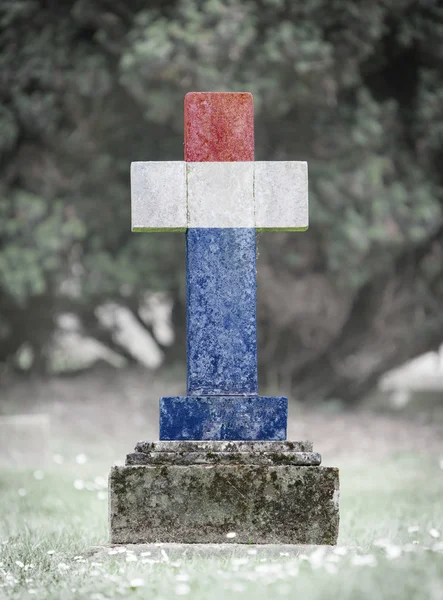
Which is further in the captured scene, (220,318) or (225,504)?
(220,318)

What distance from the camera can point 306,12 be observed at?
31.5 feet

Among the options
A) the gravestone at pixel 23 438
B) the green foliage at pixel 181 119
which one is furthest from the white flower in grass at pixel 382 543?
the green foliage at pixel 181 119

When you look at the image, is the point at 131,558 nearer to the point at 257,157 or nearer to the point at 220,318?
the point at 220,318

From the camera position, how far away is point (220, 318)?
4422mm

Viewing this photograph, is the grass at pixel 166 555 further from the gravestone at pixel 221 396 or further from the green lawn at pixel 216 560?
the gravestone at pixel 221 396

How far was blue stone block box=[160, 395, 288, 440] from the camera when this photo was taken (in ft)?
14.2

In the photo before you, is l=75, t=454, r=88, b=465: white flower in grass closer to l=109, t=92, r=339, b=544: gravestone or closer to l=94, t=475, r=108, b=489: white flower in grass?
l=94, t=475, r=108, b=489: white flower in grass

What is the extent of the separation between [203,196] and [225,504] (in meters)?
1.58

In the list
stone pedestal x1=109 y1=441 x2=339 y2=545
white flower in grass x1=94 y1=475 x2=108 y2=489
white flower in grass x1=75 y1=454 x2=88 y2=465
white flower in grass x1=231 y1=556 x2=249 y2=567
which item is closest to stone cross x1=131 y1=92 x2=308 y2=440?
stone pedestal x1=109 y1=441 x2=339 y2=545

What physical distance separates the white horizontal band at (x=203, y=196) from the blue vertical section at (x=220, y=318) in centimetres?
12

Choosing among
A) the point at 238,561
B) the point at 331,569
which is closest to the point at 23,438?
the point at 238,561

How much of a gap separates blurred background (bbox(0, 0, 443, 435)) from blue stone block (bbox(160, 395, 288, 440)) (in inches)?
220

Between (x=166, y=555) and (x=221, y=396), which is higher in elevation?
(x=221, y=396)

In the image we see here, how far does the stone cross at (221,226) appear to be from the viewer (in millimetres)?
4348
